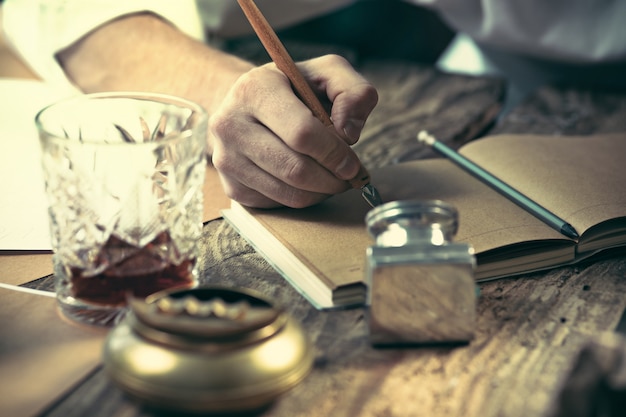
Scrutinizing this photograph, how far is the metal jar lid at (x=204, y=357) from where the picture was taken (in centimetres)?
56

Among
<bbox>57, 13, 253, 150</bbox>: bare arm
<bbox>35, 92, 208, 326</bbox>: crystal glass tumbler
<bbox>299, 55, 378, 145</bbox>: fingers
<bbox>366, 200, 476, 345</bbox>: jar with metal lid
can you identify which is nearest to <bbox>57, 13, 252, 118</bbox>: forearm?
<bbox>57, 13, 253, 150</bbox>: bare arm

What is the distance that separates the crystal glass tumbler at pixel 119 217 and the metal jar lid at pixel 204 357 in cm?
13

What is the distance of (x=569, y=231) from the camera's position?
87cm

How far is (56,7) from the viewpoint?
1473 mm

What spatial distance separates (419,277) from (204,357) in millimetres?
202

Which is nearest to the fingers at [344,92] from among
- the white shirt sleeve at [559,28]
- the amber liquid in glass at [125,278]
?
the amber liquid in glass at [125,278]

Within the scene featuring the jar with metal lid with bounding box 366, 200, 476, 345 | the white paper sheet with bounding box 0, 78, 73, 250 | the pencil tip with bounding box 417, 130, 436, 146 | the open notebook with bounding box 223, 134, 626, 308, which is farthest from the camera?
the pencil tip with bounding box 417, 130, 436, 146

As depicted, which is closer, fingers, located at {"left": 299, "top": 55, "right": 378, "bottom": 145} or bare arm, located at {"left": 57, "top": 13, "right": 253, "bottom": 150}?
fingers, located at {"left": 299, "top": 55, "right": 378, "bottom": 145}

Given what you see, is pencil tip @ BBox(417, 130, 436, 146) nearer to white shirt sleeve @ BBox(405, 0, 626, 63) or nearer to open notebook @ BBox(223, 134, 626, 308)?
open notebook @ BBox(223, 134, 626, 308)

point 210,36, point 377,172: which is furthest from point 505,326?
point 210,36

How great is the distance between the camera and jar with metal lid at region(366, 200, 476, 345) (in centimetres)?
67

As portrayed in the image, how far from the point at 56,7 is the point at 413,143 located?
0.73 m

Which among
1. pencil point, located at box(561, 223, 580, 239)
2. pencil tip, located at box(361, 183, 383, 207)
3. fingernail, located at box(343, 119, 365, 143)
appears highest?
fingernail, located at box(343, 119, 365, 143)

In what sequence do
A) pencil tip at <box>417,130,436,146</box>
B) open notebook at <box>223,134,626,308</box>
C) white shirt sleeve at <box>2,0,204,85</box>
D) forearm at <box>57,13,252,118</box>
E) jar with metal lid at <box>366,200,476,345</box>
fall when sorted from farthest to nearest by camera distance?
white shirt sleeve at <box>2,0,204,85</box> < forearm at <box>57,13,252,118</box> < pencil tip at <box>417,130,436,146</box> < open notebook at <box>223,134,626,308</box> < jar with metal lid at <box>366,200,476,345</box>
